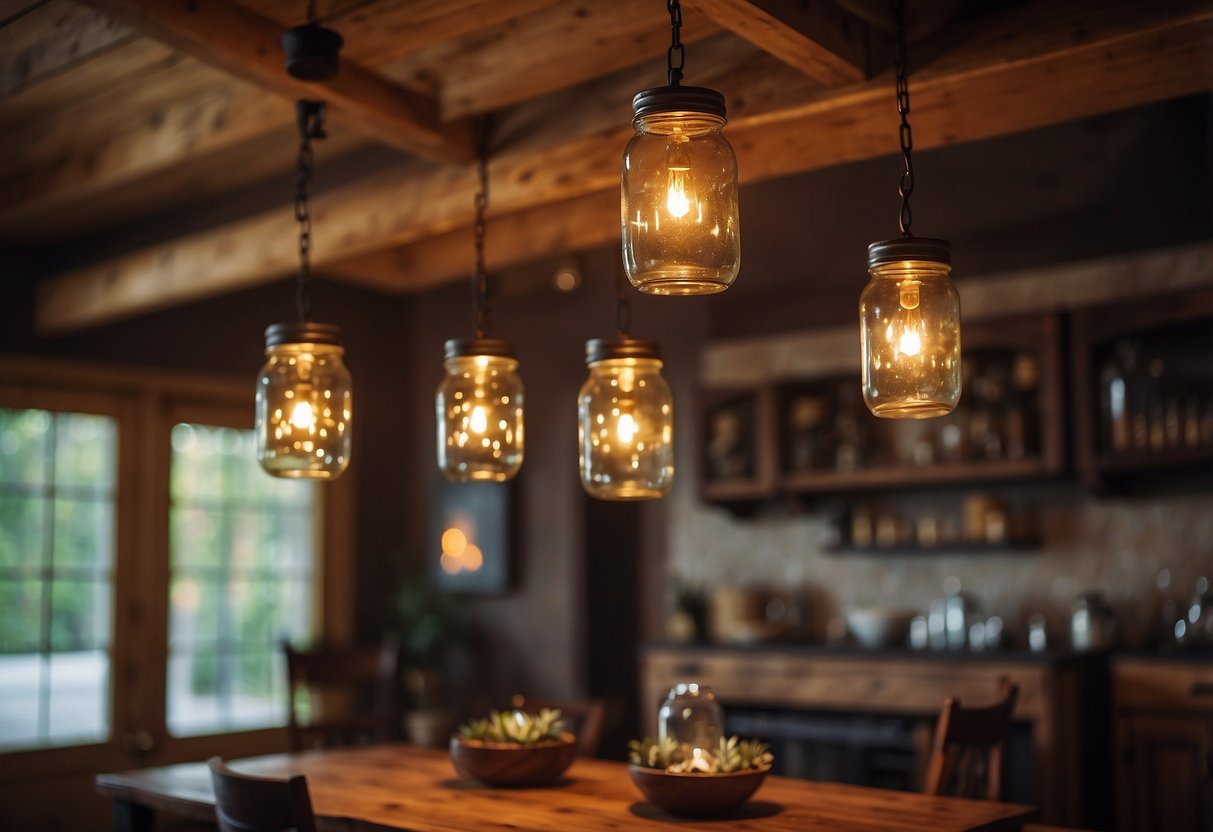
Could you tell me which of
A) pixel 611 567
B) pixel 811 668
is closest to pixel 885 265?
pixel 811 668

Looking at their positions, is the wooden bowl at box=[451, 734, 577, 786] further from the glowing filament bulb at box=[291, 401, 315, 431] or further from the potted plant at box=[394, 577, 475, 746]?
the potted plant at box=[394, 577, 475, 746]

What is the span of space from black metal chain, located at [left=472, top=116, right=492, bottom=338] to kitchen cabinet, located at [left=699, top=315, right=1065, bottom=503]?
82.8 inches

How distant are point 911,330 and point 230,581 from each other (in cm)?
477

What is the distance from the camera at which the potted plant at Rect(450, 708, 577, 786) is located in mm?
3102

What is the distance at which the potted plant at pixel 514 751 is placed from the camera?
3.10 m

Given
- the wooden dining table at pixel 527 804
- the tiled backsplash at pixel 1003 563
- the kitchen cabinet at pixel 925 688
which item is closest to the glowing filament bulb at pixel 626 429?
the wooden dining table at pixel 527 804

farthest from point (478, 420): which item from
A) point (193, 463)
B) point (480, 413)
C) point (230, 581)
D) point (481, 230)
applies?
point (230, 581)

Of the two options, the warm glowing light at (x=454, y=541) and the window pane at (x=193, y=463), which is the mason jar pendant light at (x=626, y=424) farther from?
the warm glowing light at (x=454, y=541)

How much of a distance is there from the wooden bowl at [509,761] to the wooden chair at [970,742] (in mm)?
915

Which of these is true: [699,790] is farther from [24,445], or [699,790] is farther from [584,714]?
[24,445]

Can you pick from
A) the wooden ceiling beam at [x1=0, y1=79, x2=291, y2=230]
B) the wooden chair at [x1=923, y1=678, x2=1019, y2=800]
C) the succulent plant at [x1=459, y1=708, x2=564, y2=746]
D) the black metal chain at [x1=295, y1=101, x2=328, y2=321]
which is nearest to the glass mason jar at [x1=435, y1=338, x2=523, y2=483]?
the black metal chain at [x1=295, y1=101, x2=328, y2=321]

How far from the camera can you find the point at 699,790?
2.66 m

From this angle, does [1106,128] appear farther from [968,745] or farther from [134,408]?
[134,408]

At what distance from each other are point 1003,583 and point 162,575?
3769 mm
